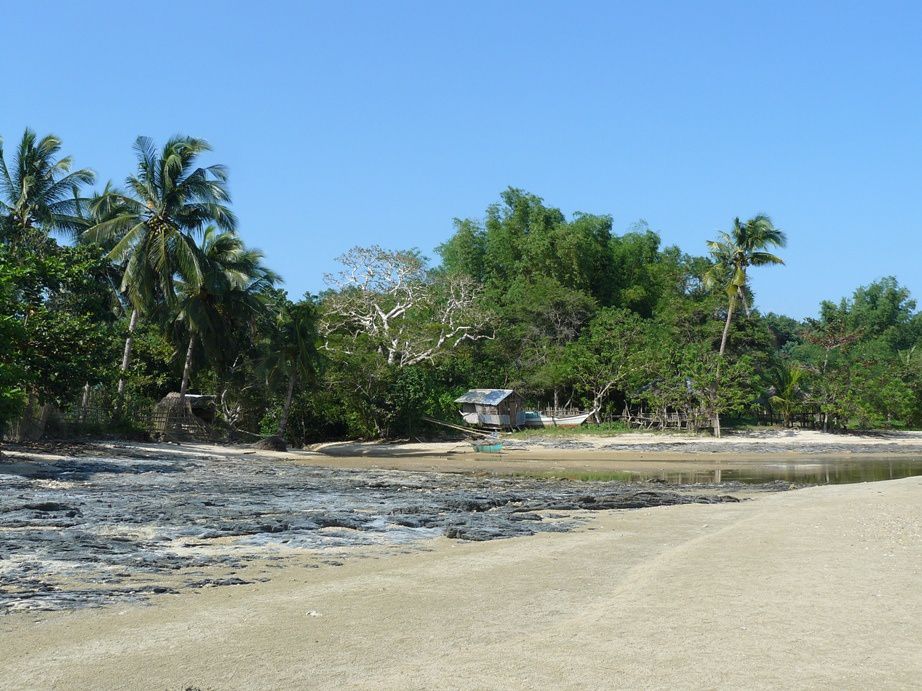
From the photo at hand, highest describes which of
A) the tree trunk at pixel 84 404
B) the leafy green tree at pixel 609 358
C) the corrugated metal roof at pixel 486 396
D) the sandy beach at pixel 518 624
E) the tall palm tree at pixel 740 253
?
the tall palm tree at pixel 740 253

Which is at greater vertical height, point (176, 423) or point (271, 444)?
point (176, 423)

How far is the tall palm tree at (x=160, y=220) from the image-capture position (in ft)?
102

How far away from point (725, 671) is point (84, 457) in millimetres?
22433

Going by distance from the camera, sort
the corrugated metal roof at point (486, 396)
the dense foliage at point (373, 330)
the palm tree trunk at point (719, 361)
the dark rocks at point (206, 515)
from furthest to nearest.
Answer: the corrugated metal roof at point (486, 396) < the palm tree trunk at point (719, 361) < the dense foliage at point (373, 330) < the dark rocks at point (206, 515)

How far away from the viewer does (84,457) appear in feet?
78.3

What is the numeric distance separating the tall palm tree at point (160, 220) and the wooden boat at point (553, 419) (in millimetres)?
19818

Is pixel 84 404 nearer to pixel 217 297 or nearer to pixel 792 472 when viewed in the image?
pixel 217 297

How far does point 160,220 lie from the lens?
31.8 m

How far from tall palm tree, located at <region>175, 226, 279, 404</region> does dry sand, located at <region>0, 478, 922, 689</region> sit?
25703 mm

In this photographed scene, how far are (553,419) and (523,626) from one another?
1520 inches

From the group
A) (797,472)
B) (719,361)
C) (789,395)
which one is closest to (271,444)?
(797,472)

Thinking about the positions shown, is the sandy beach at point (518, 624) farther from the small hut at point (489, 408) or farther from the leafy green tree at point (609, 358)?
the leafy green tree at point (609, 358)

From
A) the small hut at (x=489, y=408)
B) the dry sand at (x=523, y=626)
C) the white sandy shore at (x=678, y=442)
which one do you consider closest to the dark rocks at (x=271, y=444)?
the white sandy shore at (x=678, y=442)

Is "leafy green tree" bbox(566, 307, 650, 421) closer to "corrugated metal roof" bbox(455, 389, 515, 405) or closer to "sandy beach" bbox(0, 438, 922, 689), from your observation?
"corrugated metal roof" bbox(455, 389, 515, 405)
